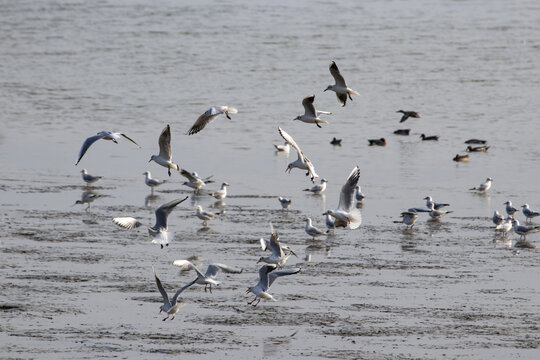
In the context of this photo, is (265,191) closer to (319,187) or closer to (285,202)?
(319,187)

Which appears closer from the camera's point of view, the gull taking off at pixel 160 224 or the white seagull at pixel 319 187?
the gull taking off at pixel 160 224

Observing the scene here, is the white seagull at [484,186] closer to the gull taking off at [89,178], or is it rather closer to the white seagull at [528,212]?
the white seagull at [528,212]

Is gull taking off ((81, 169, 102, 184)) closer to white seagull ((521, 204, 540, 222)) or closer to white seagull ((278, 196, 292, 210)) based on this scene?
white seagull ((278, 196, 292, 210))

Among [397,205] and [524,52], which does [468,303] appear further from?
[524,52]

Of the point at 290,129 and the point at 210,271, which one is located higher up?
the point at 290,129

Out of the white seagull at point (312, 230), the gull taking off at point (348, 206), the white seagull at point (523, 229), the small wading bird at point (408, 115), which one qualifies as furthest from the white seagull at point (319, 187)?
the small wading bird at point (408, 115)

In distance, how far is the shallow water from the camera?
12.6m

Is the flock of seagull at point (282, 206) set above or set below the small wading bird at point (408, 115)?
below

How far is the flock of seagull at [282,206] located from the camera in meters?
13.1

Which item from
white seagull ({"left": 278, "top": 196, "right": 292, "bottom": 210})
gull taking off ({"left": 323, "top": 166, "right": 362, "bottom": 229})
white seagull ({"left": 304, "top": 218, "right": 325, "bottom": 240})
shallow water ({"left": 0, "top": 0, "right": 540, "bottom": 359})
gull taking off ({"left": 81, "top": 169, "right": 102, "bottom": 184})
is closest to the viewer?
shallow water ({"left": 0, "top": 0, "right": 540, "bottom": 359})

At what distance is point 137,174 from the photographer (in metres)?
23.5

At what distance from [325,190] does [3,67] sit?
24391 mm

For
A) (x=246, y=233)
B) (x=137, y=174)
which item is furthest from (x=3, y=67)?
(x=246, y=233)

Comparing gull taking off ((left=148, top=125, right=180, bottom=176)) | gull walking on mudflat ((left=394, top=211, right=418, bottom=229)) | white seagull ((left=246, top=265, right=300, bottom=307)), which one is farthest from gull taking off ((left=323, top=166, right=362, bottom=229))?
gull walking on mudflat ((left=394, top=211, right=418, bottom=229))
